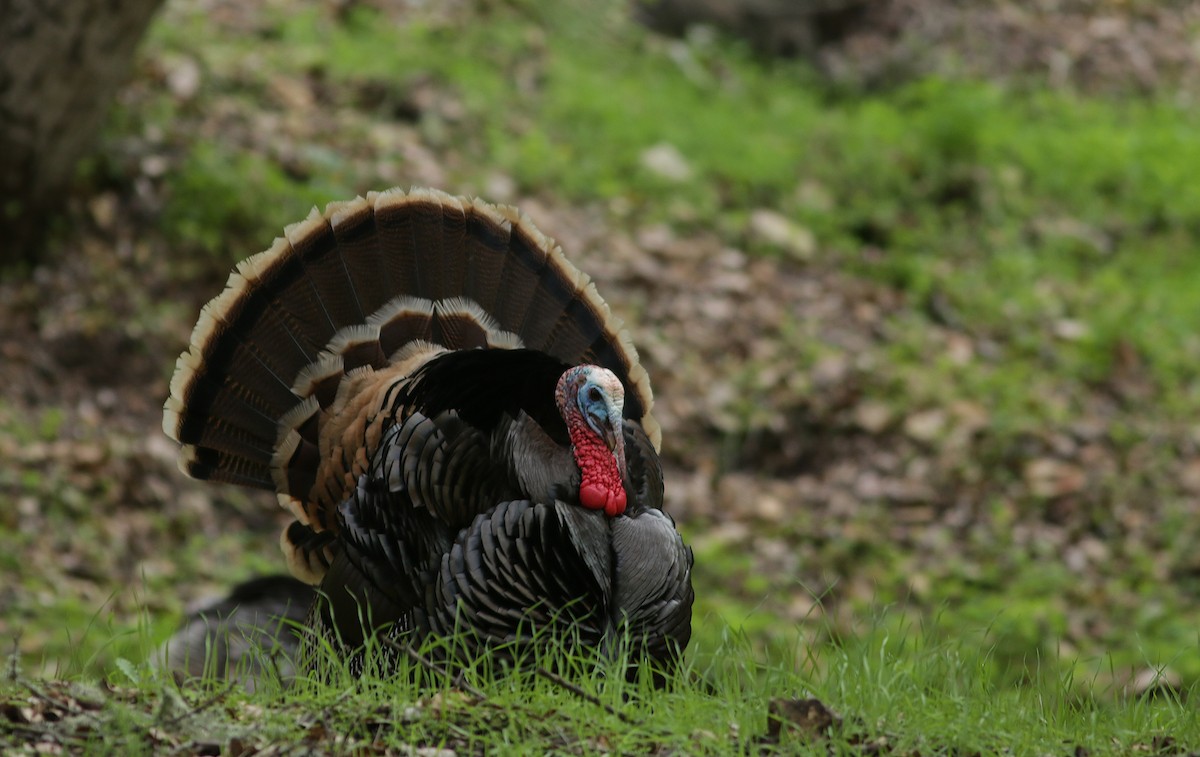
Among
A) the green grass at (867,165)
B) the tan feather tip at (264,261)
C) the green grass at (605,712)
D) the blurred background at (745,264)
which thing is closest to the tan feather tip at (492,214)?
the tan feather tip at (264,261)

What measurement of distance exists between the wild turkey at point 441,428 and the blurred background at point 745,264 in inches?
36.6

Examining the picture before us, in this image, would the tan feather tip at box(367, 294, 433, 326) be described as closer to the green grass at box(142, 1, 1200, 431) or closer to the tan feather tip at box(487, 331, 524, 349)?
the tan feather tip at box(487, 331, 524, 349)

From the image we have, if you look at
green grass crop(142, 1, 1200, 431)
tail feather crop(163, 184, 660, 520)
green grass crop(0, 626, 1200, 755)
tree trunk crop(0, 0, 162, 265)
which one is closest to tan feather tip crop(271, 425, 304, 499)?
tail feather crop(163, 184, 660, 520)

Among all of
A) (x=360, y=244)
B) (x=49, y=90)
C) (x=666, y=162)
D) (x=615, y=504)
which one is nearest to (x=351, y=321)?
(x=360, y=244)

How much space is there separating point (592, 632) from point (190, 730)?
3.52ft

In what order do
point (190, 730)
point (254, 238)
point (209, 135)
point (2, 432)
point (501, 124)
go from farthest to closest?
1. point (501, 124)
2. point (209, 135)
3. point (254, 238)
4. point (2, 432)
5. point (190, 730)

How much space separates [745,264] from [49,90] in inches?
164

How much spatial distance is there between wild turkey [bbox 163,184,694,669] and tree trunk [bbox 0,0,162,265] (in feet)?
8.54

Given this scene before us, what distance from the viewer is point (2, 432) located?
6234mm

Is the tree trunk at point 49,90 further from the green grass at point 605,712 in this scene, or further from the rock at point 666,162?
the green grass at point 605,712

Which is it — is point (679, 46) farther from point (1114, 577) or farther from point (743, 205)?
point (1114, 577)

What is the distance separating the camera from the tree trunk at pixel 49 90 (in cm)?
627

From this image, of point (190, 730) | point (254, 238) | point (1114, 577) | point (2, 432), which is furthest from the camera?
point (254, 238)

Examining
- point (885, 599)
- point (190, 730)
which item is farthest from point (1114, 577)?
point (190, 730)
